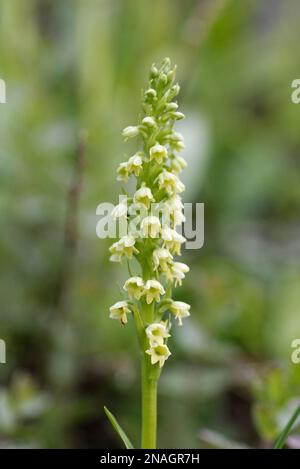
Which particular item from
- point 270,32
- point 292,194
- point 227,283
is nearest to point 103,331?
point 227,283

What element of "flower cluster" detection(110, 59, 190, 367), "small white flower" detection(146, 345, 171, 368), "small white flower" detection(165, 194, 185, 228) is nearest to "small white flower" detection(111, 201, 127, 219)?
"flower cluster" detection(110, 59, 190, 367)

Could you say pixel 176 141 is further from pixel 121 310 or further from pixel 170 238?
pixel 121 310

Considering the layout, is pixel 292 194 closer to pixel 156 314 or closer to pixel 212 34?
pixel 212 34

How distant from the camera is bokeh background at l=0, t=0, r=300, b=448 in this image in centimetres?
250

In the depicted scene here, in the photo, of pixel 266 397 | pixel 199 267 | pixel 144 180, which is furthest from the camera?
pixel 199 267

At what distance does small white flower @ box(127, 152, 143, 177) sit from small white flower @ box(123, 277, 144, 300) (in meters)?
0.26

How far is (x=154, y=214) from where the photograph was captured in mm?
1548

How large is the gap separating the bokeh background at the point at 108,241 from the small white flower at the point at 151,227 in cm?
74

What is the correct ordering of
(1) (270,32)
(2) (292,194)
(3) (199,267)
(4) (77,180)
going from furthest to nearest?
(1) (270,32) < (2) (292,194) < (3) (199,267) < (4) (77,180)

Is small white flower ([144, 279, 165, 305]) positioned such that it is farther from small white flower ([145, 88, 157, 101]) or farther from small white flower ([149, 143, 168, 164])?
small white flower ([145, 88, 157, 101])

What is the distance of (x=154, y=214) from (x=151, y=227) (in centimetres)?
7

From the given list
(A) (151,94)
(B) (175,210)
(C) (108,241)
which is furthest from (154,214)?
(C) (108,241)

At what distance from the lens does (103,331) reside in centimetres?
277
